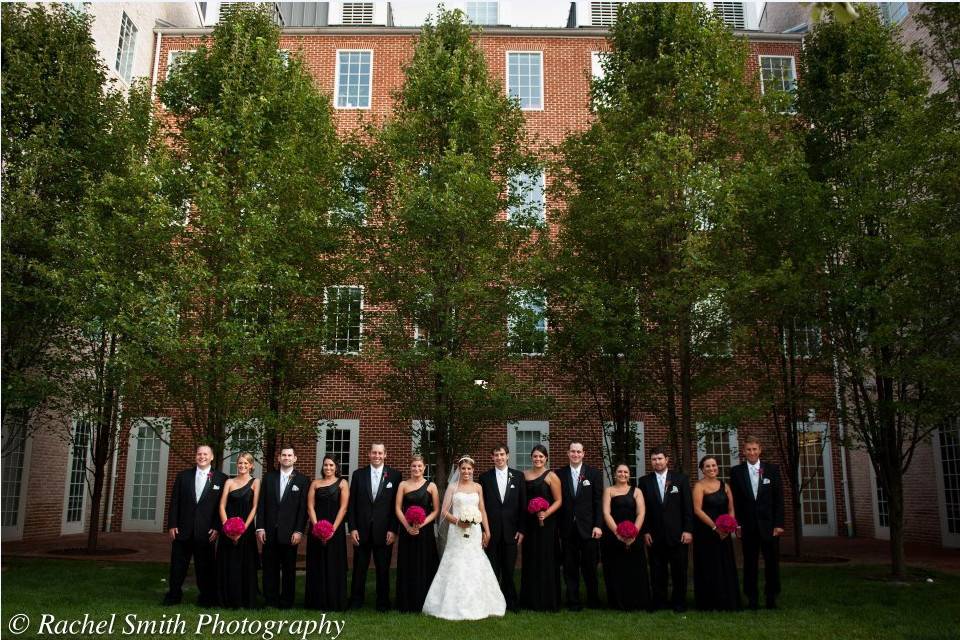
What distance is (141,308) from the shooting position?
1115 cm

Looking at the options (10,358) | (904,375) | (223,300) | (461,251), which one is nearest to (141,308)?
(223,300)

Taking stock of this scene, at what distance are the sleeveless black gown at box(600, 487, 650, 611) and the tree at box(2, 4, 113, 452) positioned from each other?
9.02 meters

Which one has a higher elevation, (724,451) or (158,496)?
(724,451)

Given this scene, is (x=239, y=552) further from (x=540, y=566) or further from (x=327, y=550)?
(x=540, y=566)

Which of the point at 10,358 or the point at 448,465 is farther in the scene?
the point at 448,465

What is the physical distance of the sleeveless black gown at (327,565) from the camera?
8.78 meters

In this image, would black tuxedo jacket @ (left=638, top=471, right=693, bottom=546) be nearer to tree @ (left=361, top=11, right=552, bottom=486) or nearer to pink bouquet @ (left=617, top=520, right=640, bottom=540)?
pink bouquet @ (left=617, top=520, right=640, bottom=540)

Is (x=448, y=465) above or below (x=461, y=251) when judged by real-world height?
below

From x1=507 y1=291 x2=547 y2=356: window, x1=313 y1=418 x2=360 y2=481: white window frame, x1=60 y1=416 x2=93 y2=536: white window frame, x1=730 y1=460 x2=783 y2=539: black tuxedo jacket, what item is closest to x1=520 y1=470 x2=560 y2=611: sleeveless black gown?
x1=730 y1=460 x2=783 y2=539: black tuxedo jacket

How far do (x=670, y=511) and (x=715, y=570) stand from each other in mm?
878

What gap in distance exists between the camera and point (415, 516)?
868cm

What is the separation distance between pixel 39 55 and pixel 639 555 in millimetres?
12950

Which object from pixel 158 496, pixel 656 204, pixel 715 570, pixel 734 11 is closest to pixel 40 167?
pixel 656 204

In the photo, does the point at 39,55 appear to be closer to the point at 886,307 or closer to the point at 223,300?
the point at 223,300
